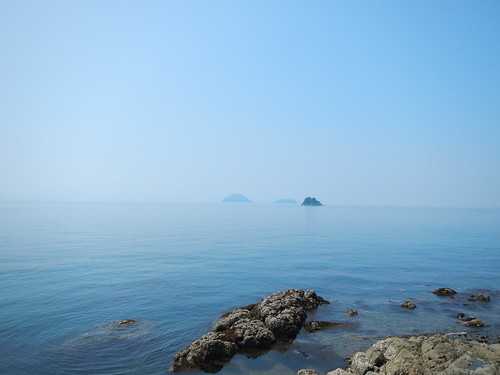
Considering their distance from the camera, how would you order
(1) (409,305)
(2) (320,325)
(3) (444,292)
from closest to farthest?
(2) (320,325), (1) (409,305), (3) (444,292)

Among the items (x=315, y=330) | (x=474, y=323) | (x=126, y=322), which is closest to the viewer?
(x=315, y=330)

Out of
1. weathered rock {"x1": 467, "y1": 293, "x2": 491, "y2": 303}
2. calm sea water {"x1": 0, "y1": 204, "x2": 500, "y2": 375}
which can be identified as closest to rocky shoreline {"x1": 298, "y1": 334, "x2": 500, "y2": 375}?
calm sea water {"x1": 0, "y1": 204, "x2": 500, "y2": 375}

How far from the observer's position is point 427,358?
14445 millimetres

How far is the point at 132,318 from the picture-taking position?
26562mm

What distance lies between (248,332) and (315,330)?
18.4 feet

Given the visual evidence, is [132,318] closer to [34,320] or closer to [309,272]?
[34,320]

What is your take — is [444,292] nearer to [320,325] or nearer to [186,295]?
[320,325]

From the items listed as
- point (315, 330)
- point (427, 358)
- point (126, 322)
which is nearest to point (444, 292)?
point (315, 330)

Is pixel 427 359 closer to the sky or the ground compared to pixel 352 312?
closer to the sky

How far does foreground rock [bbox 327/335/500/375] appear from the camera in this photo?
1273 centimetres

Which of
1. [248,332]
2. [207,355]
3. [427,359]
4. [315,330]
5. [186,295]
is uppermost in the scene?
[427,359]

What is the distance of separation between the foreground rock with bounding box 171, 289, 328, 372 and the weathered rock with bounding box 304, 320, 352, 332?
1.77 ft

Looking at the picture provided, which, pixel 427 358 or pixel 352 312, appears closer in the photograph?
pixel 427 358

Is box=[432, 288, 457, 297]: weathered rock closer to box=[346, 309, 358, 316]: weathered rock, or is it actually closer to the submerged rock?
box=[346, 309, 358, 316]: weathered rock
